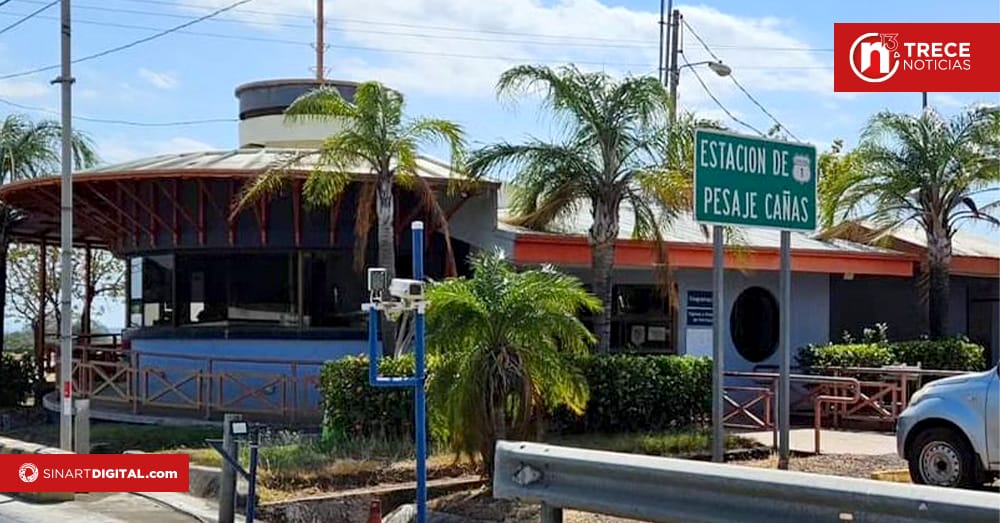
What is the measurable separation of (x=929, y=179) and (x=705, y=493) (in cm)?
1888

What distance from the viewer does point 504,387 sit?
11.9 m

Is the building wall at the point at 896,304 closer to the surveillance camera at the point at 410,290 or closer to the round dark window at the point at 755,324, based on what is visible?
the round dark window at the point at 755,324

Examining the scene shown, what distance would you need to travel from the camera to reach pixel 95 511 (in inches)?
477

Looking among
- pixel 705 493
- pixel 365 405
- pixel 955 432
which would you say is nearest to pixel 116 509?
pixel 365 405

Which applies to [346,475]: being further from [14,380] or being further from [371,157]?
[14,380]

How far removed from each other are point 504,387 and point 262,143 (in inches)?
580

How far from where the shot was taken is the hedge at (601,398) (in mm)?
14891

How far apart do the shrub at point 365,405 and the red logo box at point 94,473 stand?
191 centimetres

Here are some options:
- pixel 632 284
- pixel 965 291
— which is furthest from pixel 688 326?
pixel 965 291

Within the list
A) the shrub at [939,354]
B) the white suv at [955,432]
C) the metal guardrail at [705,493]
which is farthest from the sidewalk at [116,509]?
the shrub at [939,354]

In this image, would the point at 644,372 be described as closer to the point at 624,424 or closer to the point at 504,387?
the point at 624,424

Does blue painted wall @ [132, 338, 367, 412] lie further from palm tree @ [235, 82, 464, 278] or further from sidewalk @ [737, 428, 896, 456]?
sidewalk @ [737, 428, 896, 456]

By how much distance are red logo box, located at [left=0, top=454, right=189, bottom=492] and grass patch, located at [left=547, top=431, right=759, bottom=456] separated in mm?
4555

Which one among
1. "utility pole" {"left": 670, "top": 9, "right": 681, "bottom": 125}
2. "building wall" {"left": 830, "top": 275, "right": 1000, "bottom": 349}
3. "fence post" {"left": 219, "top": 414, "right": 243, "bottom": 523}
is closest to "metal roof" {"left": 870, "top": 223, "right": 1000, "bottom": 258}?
"building wall" {"left": 830, "top": 275, "right": 1000, "bottom": 349}
